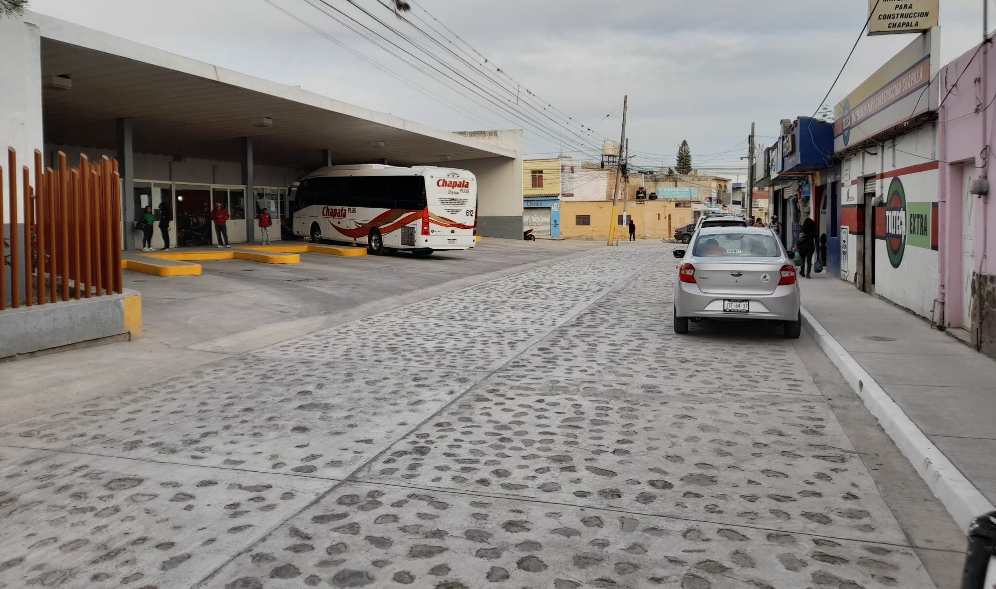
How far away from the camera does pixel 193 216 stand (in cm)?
3284

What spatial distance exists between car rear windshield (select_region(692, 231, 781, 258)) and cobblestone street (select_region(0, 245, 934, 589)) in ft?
8.63

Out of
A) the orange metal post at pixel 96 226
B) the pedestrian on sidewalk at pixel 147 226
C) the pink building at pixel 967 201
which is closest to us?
the pink building at pixel 967 201

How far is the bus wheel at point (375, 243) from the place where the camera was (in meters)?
29.8

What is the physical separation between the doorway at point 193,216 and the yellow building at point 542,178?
3872 centimetres

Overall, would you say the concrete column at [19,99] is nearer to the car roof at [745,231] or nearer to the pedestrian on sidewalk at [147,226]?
the car roof at [745,231]

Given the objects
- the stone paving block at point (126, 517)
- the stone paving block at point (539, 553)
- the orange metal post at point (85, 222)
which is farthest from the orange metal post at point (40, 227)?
the stone paving block at point (539, 553)

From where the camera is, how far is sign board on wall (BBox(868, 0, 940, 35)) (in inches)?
514

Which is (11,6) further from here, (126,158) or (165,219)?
(165,219)

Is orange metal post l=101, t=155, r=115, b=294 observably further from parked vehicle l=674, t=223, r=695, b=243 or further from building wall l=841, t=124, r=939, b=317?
parked vehicle l=674, t=223, r=695, b=243

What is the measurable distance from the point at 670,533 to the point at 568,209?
65.3m

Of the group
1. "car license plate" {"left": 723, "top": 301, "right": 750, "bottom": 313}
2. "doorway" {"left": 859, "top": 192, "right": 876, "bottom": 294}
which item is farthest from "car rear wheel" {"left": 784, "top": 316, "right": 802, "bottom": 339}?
"doorway" {"left": 859, "top": 192, "right": 876, "bottom": 294}

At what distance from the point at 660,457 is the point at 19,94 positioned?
10.1 meters

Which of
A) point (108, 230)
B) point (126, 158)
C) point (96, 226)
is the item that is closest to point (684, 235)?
point (126, 158)

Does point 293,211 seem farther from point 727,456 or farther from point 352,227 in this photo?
point 727,456
